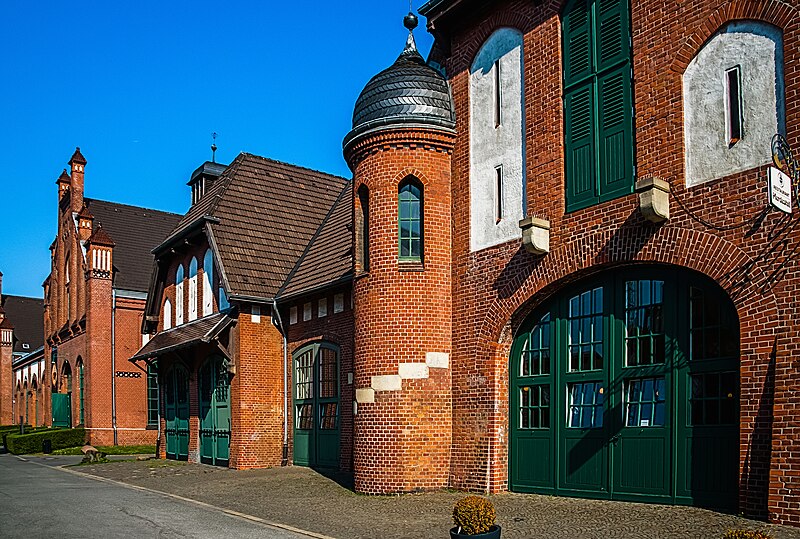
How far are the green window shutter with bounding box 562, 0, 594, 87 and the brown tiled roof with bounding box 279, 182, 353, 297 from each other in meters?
7.49

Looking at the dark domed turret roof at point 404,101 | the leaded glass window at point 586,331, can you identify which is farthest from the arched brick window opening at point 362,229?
the leaded glass window at point 586,331

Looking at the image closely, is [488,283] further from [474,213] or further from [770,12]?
[770,12]

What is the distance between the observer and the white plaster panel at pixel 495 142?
48.9 feet

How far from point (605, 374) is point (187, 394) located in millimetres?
17083

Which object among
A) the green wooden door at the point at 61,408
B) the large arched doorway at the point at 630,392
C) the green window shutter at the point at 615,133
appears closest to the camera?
the large arched doorway at the point at 630,392

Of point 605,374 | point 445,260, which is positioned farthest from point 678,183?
point 445,260

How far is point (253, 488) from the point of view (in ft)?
58.1

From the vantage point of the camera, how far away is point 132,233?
144ft

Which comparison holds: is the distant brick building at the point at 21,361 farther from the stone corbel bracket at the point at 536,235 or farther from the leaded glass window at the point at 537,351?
the stone corbel bracket at the point at 536,235

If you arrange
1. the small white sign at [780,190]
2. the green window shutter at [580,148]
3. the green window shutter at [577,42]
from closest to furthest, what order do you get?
1. the small white sign at [780,190]
2. the green window shutter at [580,148]
3. the green window shutter at [577,42]

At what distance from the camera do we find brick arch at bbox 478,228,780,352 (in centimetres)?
1066

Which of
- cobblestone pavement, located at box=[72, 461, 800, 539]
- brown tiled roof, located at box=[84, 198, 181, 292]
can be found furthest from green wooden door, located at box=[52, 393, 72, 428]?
cobblestone pavement, located at box=[72, 461, 800, 539]

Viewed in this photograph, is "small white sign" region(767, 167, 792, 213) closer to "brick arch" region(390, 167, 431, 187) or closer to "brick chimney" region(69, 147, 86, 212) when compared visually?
"brick arch" region(390, 167, 431, 187)

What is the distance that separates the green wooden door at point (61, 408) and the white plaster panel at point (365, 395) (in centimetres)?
2930
